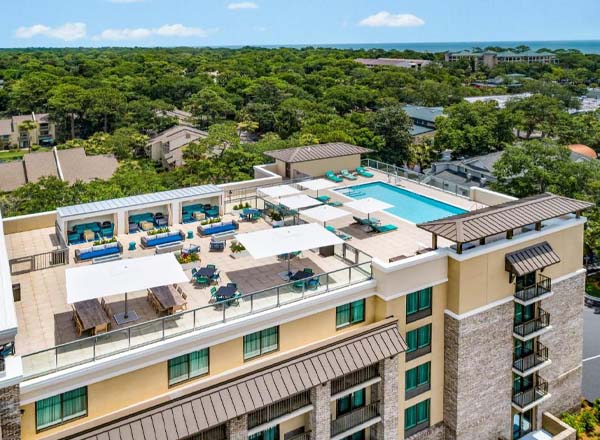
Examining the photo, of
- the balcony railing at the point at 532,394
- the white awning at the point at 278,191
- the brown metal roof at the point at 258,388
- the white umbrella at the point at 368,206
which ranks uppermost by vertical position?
the white awning at the point at 278,191

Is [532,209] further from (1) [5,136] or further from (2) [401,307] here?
(1) [5,136]

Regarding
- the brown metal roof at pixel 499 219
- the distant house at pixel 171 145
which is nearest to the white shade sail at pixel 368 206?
the brown metal roof at pixel 499 219

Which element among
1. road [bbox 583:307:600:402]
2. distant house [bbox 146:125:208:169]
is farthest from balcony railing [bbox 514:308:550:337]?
distant house [bbox 146:125:208:169]

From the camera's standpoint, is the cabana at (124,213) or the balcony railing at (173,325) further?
the cabana at (124,213)

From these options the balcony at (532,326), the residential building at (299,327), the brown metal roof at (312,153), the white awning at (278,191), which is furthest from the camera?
the brown metal roof at (312,153)

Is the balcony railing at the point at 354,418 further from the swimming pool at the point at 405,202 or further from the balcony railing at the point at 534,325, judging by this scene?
the swimming pool at the point at 405,202

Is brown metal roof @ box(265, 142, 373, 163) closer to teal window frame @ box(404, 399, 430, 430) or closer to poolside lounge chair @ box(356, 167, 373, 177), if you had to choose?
poolside lounge chair @ box(356, 167, 373, 177)

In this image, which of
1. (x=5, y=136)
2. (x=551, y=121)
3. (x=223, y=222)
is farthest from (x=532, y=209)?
(x=5, y=136)

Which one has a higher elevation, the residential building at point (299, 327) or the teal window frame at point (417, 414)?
the residential building at point (299, 327)
